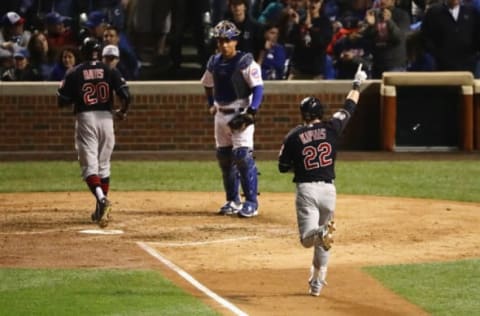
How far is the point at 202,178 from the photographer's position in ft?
61.3

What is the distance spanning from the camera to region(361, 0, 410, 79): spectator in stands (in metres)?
21.0

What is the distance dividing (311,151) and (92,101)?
415cm

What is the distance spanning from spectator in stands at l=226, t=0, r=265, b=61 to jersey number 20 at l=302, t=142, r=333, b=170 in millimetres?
10376

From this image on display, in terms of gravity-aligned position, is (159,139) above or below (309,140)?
below

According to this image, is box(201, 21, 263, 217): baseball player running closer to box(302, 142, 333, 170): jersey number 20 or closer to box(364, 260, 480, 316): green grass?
box(364, 260, 480, 316): green grass

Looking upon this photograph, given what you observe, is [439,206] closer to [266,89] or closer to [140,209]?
[140,209]

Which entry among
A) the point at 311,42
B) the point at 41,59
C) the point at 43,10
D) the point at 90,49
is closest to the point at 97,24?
the point at 41,59

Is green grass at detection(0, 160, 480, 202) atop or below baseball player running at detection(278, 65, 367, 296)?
below

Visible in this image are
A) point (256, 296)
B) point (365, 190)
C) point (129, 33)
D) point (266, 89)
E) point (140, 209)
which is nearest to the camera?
point (256, 296)

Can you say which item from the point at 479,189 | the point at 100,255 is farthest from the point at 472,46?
the point at 100,255

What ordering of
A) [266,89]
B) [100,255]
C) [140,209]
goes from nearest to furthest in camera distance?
[100,255]
[140,209]
[266,89]

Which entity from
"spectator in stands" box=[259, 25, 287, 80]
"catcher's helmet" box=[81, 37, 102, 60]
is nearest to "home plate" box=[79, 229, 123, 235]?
"catcher's helmet" box=[81, 37, 102, 60]

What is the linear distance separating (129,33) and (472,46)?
5.55 m

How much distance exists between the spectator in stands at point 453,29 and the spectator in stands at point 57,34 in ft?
18.2
